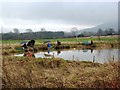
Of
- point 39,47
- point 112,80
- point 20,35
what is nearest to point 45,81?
point 112,80

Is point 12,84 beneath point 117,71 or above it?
beneath

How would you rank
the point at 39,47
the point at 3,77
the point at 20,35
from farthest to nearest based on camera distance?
1. the point at 20,35
2. the point at 39,47
3. the point at 3,77

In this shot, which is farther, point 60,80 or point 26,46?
point 26,46

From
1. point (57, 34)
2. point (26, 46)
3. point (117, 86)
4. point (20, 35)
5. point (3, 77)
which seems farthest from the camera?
point (57, 34)

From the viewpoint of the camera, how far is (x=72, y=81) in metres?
6.26

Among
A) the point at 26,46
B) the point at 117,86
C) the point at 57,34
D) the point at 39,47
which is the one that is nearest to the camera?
the point at 117,86


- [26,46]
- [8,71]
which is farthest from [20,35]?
[8,71]

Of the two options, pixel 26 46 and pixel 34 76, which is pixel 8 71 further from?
pixel 26 46

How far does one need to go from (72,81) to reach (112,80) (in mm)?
1500

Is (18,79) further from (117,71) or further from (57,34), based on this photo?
(57,34)

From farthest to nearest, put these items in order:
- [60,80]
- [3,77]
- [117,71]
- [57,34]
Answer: [57,34] < [3,77] < [60,80] < [117,71]

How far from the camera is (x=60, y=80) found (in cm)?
596

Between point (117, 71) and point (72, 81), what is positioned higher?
point (117, 71)

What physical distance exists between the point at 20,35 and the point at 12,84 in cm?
3655
